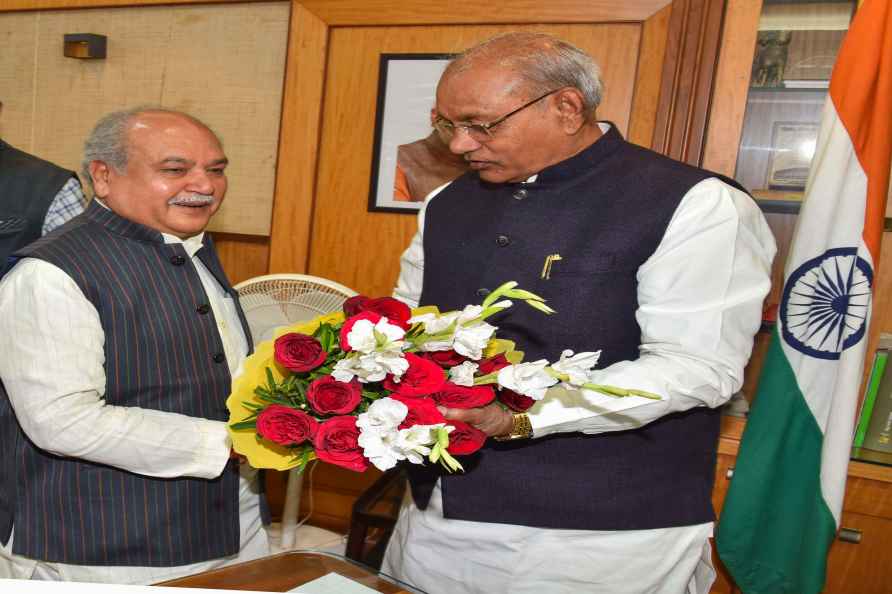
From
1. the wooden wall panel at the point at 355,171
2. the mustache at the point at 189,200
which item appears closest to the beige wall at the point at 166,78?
the wooden wall panel at the point at 355,171

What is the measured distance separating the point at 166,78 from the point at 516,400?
92.1 inches

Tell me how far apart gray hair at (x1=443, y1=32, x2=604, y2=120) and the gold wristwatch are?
23.4 inches

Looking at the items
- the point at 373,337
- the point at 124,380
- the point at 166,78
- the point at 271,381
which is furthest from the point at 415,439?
the point at 166,78

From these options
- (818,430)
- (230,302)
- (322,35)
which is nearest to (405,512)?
(230,302)

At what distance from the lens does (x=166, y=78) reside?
285cm

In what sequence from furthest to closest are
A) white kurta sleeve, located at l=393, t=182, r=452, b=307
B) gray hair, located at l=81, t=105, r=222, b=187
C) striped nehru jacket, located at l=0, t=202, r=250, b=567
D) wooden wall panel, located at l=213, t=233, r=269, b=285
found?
wooden wall panel, located at l=213, t=233, r=269, b=285
white kurta sleeve, located at l=393, t=182, r=452, b=307
gray hair, located at l=81, t=105, r=222, b=187
striped nehru jacket, located at l=0, t=202, r=250, b=567

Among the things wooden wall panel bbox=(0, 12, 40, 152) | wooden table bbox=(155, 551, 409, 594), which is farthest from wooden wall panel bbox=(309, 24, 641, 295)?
wooden table bbox=(155, 551, 409, 594)

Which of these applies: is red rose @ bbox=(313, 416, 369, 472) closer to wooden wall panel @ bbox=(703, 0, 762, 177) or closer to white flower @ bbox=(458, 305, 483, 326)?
white flower @ bbox=(458, 305, 483, 326)

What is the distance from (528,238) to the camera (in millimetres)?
1395

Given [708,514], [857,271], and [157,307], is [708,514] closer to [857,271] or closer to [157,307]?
[857,271]

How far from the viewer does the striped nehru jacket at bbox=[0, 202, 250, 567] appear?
4.16 feet

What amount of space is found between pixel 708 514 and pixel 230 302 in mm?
1079

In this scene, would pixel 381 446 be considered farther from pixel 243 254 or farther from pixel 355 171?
pixel 243 254

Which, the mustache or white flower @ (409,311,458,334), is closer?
white flower @ (409,311,458,334)
